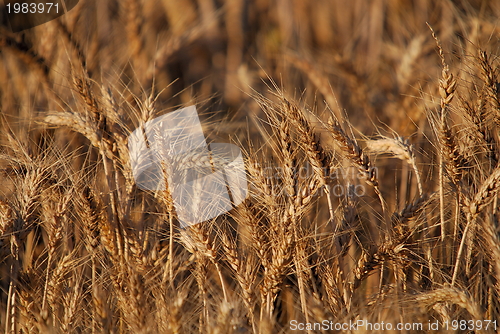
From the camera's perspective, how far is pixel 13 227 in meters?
1.45

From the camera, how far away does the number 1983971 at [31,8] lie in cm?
232

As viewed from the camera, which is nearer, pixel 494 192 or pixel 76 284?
pixel 494 192

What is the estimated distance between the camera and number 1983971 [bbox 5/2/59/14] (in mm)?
2318

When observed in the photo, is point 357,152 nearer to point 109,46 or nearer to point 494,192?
point 494,192

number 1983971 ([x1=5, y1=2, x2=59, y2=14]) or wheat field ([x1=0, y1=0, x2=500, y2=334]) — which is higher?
number 1983971 ([x1=5, y1=2, x2=59, y2=14])

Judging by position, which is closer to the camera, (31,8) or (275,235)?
(275,235)

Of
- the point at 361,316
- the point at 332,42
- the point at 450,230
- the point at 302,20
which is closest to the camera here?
the point at 361,316

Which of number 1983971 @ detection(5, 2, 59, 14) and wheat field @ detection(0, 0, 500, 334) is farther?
number 1983971 @ detection(5, 2, 59, 14)

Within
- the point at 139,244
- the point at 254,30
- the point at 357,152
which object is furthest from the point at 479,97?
the point at 254,30

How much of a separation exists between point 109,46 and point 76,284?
2.09 m

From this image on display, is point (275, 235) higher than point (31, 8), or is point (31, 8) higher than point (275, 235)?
point (31, 8)

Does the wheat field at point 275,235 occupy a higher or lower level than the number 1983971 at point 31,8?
lower

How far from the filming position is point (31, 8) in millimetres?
2455

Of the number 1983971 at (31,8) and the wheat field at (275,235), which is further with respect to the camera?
the number 1983971 at (31,8)
